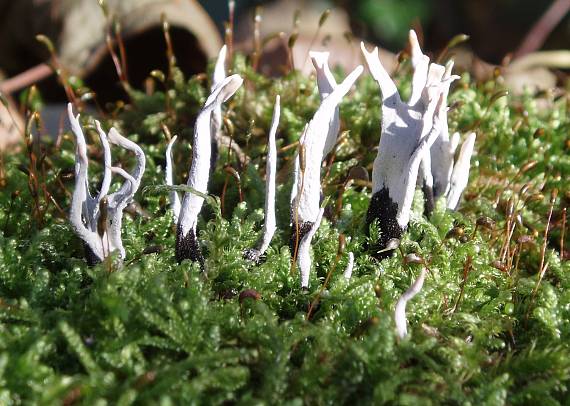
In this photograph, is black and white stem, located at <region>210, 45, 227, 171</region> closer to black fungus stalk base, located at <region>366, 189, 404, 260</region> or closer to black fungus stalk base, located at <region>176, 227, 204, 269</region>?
black fungus stalk base, located at <region>176, 227, 204, 269</region>

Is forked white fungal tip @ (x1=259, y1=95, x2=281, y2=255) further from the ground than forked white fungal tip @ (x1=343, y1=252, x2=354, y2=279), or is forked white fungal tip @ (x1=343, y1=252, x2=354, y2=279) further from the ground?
forked white fungal tip @ (x1=259, y1=95, x2=281, y2=255)

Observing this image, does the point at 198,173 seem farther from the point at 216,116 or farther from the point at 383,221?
the point at 383,221

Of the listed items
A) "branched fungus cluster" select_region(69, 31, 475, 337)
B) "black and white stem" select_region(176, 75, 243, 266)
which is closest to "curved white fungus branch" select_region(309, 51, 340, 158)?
"branched fungus cluster" select_region(69, 31, 475, 337)

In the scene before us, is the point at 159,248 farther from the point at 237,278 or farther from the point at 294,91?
the point at 294,91

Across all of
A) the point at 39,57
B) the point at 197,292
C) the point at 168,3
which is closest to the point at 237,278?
the point at 197,292

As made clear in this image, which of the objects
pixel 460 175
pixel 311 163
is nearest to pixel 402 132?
pixel 311 163

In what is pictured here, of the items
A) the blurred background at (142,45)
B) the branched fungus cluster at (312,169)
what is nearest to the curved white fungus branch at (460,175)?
the branched fungus cluster at (312,169)
